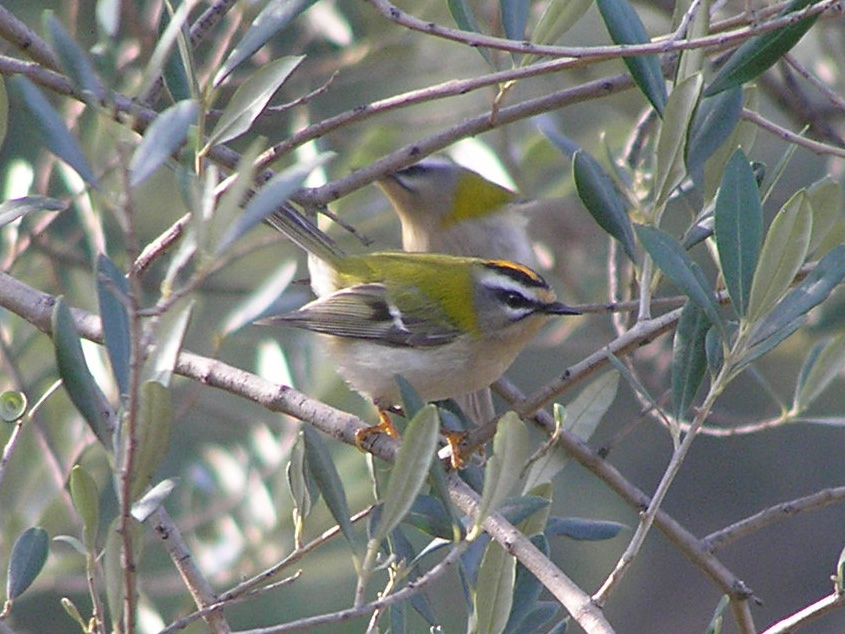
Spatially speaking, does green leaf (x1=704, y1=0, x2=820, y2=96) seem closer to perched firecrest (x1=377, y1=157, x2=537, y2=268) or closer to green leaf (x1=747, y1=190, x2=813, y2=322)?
green leaf (x1=747, y1=190, x2=813, y2=322)

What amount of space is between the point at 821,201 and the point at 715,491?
5311 mm

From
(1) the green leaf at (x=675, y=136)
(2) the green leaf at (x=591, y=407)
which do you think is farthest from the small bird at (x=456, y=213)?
(1) the green leaf at (x=675, y=136)

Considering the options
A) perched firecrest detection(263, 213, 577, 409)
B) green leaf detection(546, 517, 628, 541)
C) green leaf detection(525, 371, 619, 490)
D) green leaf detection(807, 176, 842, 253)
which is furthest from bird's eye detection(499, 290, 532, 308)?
green leaf detection(546, 517, 628, 541)

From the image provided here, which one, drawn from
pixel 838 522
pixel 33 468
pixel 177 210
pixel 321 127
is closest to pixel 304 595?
pixel 177 210

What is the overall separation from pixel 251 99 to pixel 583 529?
79 cm

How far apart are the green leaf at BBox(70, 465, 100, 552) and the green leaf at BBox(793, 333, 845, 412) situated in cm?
132

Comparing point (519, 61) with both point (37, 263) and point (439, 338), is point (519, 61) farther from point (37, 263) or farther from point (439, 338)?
point (37, 263)

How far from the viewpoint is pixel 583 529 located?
1.69 metres

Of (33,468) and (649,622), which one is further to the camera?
(649,622)

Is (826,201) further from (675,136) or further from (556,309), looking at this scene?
(556,309)

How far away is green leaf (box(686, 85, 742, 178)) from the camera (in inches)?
64.2

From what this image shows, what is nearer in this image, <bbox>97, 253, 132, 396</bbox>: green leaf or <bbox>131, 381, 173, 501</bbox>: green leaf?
<bbox>131, 381, 173, 501</bbox>: green leaf

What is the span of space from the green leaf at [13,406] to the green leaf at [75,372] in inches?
9.5

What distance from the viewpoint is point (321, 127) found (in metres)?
1.85
